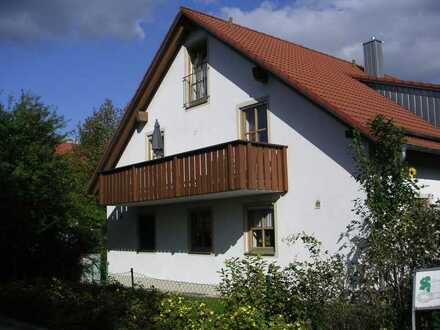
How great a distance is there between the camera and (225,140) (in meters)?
17.2

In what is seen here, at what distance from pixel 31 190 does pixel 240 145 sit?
7180 millimetres

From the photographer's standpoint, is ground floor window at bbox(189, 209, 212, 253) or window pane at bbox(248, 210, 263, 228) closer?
window pane at bbox(248, 210, 263, 228)

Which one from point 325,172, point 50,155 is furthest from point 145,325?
point 50,155

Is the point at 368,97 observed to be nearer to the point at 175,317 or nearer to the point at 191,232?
the point at 191,232

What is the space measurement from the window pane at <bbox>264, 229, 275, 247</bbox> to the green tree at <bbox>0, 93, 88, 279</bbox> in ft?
22.7

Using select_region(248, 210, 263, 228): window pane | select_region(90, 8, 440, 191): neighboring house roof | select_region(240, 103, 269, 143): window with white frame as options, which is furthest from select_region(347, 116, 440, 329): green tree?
select_region(240, 103, 269, 143): window with white frame

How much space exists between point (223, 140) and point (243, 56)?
2.57 metres

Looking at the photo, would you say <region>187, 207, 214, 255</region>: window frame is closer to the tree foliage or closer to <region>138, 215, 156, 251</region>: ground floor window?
<region>138, 215, 156, 251</region>: ground floor window

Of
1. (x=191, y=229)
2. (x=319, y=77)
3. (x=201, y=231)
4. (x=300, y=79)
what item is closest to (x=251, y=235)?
(x=201, y=231)

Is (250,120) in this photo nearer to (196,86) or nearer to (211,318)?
(196,86)

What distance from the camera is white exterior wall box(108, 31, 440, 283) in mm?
13781

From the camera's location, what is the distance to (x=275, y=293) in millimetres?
8594

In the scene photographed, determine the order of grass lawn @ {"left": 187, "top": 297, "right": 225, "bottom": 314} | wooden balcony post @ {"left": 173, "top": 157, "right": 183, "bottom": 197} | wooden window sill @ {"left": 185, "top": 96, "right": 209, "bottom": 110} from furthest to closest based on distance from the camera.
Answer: wooden window sill @ {"left": 185, "top": 96, "right": 209, "bottom": 110} → wooden balcony post @ {"left": 173, "top": 157, "right": 183, "bottom": 197} → grass lawn @ {"left": 187, "top": 297, "right": 225, "bottom": 314}

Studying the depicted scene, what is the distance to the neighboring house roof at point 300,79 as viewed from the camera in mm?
13724
